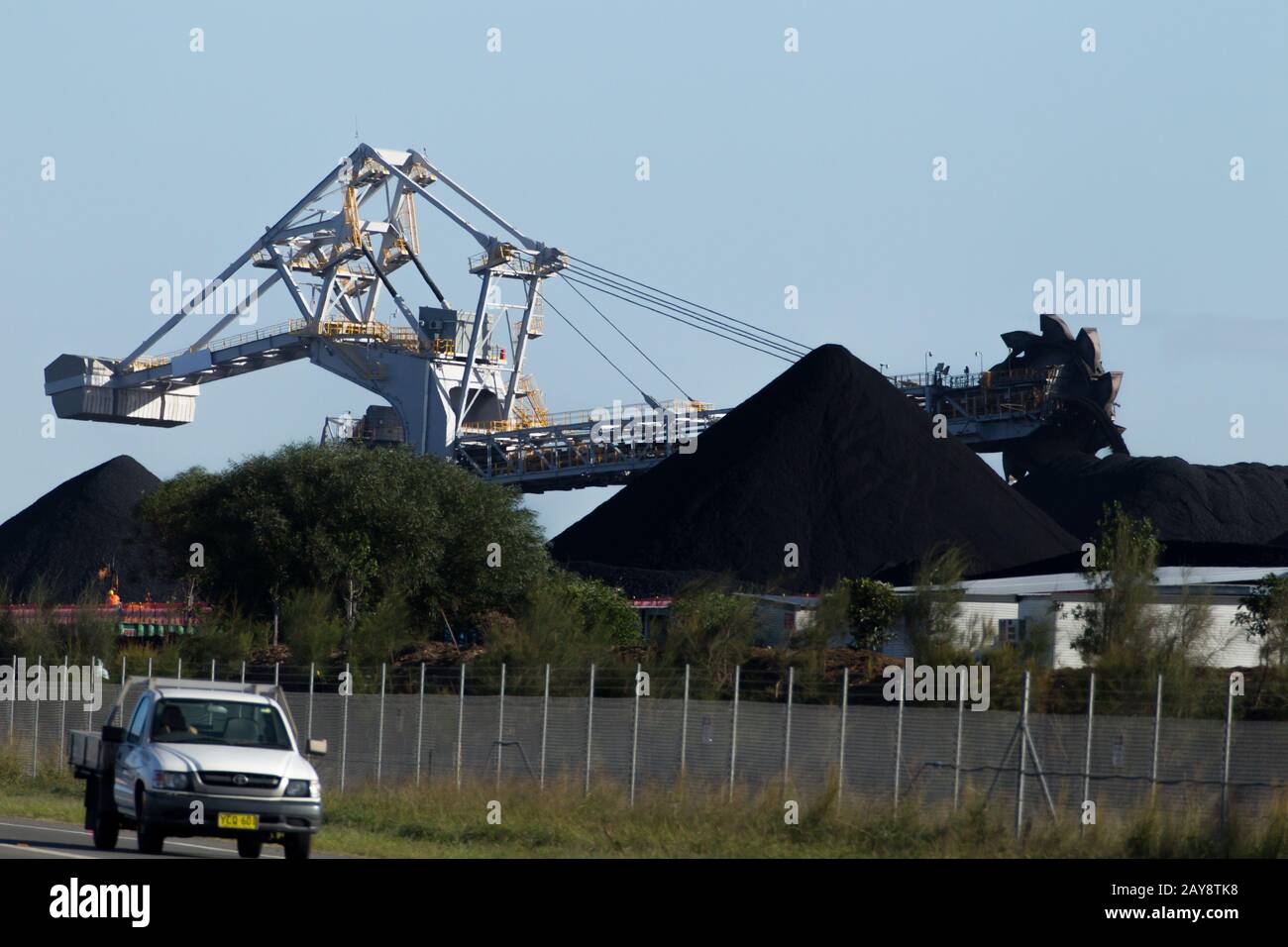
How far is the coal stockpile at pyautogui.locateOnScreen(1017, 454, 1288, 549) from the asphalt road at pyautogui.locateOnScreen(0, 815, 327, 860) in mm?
90249

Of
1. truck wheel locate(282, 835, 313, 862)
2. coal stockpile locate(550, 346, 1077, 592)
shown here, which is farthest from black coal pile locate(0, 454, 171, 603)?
truck wheel locate(282, 835, 313, 862)

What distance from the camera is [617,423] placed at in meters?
105

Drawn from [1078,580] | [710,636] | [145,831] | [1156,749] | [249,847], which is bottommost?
[249,847]

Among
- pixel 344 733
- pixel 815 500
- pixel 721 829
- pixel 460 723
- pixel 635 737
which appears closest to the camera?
pixel 721 829

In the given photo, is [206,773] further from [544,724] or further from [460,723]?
[460,723]

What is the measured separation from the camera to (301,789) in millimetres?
18000

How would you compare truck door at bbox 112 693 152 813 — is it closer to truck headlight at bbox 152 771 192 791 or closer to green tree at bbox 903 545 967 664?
truck headlight at bbox 152 771 192 791

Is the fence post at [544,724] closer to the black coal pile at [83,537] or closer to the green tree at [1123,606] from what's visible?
the green tree at [1123,606]

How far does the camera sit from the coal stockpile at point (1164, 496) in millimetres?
110875

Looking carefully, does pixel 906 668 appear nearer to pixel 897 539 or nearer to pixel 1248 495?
pixel 897 539

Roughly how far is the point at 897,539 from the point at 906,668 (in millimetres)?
52237

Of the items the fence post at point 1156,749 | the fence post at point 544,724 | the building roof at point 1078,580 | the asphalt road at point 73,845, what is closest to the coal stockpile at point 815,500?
the building roof at point 1078,580

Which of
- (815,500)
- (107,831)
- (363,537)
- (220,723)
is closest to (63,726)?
(107,831)

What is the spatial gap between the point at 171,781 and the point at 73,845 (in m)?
2.29
